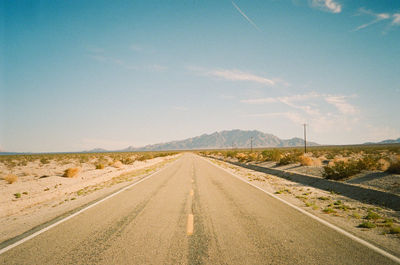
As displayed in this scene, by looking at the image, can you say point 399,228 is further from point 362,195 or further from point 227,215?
point 362,195

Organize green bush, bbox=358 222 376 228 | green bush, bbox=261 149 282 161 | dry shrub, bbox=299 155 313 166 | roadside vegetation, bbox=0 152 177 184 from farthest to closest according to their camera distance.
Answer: green bush, bbox=261 149 282 161 < dry shrub, bbox=299 155 313 166 < roadside vegetation, bbox=0 152 177 184 < green bush, bbox=358 222 376 228

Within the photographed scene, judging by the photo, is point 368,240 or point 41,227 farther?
point 41,227

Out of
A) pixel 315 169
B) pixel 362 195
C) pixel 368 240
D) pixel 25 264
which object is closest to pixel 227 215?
pixel 368 240

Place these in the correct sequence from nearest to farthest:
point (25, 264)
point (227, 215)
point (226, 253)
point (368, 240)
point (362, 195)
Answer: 1. point (25, 264)
2. point (226, 253)
3. point (368, 240)
4. point (227, 215)
5. point (362, 195)

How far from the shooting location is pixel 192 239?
452 centimetres

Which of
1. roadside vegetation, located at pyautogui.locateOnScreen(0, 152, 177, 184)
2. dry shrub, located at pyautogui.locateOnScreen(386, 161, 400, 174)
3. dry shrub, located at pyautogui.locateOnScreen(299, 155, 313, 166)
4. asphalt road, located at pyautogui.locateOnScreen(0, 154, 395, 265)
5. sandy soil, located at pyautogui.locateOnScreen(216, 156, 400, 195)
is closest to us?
asphalt road, located at pyautogui.locateOnScreen(0, 154, 395, 265)

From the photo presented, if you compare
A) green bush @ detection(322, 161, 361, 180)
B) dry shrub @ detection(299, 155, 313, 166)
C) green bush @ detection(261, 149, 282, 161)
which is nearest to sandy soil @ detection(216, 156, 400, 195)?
green bush @ detection(322, 161, 361, 180)

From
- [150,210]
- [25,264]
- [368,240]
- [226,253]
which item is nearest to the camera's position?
[25,264]

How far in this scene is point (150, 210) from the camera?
700 centimetres

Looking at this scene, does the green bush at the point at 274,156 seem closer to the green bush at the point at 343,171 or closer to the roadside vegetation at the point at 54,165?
the green bush at the point at 343,171

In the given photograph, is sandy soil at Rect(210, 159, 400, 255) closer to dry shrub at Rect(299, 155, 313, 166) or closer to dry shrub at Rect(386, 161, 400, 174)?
dry shrub at Rect(386, 161, 400, 174)

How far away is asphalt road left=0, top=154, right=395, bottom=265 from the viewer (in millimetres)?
3748

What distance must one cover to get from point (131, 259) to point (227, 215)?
3.29 meters

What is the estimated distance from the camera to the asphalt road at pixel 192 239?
375cm
